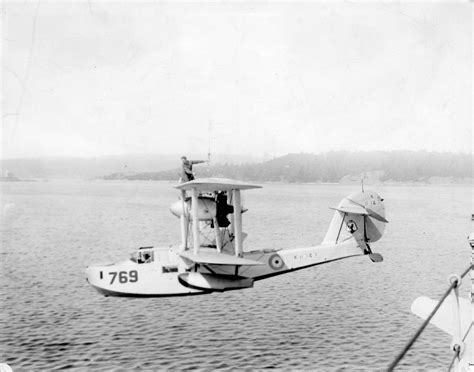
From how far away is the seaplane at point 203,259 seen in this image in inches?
510

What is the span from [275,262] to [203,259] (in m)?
2.80

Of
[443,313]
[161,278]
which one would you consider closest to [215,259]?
[161,278]

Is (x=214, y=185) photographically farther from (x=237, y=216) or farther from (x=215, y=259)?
(x=215, y=259)

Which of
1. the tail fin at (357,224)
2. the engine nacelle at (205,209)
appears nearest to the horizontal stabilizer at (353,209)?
the tail fin at (357,224)

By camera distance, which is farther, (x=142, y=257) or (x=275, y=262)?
(x=275, y=262)

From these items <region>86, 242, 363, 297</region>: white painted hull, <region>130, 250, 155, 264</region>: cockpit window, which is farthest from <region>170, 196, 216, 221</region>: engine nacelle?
<region>130, 250, 155, 264</region>: cockpit window

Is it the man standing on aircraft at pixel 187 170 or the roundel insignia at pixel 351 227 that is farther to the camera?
the roundel insignia at pixel 351 227

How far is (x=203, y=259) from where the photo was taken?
1248cm

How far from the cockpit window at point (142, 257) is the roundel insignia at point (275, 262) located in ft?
11.5

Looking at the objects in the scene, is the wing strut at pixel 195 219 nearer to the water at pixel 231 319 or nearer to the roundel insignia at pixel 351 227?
the water at pixel 231 319

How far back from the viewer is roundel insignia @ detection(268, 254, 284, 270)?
47.1ft

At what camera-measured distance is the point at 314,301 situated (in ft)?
52.1

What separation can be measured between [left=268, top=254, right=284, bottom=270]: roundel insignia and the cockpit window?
3502 millimetres

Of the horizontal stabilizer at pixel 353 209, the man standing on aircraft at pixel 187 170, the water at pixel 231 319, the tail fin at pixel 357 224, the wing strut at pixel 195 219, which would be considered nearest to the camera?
the water at pixel 231 319
